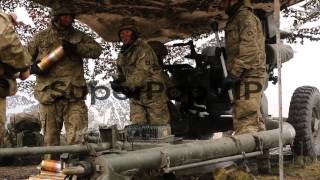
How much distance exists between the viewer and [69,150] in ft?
15.0

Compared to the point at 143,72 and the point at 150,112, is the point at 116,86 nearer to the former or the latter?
the point at 143,72

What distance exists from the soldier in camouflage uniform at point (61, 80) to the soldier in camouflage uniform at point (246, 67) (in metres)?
1.93

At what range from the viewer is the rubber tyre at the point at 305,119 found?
8398 mm

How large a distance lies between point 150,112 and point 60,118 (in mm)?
1289

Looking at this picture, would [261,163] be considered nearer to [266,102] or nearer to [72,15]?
[266,102]

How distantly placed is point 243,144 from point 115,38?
4142mm

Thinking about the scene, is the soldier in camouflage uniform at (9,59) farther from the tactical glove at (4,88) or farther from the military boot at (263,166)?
the military boot at (263,166)

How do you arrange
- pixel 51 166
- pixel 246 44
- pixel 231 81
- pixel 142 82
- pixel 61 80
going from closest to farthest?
pixel 51 166, pixel 246 44, pixel 231 81, pixel 61 80, pixel 142 82

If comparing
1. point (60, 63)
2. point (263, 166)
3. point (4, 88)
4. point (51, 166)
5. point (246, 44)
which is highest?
point (246, 44)

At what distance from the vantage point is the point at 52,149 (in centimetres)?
449

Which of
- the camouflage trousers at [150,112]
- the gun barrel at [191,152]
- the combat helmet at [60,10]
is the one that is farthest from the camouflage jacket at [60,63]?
the gun barrel at [191,152]

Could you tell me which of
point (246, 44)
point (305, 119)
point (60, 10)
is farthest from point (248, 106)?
point (60, 10)

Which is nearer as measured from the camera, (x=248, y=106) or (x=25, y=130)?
(x=248, y=106)

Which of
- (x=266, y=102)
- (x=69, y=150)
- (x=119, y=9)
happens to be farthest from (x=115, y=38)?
(x=69, y=150)
